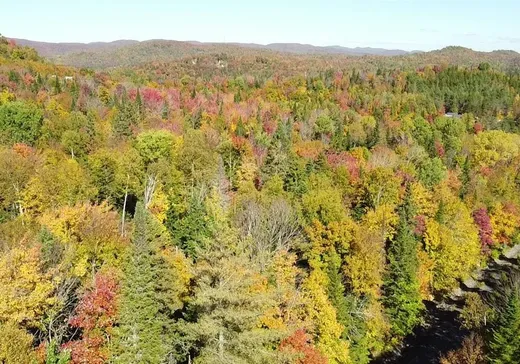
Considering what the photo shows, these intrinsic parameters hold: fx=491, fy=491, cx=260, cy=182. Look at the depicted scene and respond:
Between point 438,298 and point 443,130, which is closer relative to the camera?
point 438,298

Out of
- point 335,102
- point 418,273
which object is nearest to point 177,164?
point 418,273

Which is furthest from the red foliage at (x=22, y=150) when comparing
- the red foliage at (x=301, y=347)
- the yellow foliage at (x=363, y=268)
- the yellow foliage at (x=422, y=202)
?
the yellow foliage at (x=422, y=202)

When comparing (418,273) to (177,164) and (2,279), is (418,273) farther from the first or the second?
(2,279)

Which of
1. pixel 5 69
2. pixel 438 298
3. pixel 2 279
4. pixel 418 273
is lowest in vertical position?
pixel 438 298

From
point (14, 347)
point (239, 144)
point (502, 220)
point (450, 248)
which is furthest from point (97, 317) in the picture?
point (502, 220)

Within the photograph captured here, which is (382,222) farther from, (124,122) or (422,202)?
(124,122)

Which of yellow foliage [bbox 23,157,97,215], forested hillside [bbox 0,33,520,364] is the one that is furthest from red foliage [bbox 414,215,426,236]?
yellow foliage [bbox 23,157,97,215]

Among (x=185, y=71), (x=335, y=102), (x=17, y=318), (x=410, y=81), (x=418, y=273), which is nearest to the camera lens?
(x=17, y=318)
